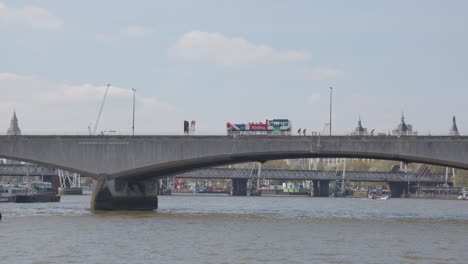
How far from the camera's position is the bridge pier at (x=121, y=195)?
4313 inches

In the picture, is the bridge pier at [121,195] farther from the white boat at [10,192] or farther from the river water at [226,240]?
the white boat at [10,192]

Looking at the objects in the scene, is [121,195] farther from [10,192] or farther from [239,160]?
[10,192]

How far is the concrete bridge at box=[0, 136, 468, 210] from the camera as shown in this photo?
100500 millimetres

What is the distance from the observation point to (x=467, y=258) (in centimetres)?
5650

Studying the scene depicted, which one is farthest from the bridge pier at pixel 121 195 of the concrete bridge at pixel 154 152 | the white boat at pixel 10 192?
the white boat at pixel 10 192

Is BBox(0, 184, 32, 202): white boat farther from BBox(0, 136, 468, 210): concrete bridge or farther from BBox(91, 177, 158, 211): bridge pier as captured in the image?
BBox(0, 136, 468, 210): concrete bridge

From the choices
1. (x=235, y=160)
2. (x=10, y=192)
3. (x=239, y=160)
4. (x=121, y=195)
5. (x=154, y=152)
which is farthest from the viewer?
(x=10, y=192)

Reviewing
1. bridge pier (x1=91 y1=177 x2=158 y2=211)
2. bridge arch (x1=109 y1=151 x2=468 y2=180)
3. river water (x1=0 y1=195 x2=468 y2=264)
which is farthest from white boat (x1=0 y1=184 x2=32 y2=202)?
river water (x1=0 y1=195 x2=468 y2=264)

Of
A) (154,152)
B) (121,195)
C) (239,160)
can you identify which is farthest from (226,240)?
(121,195)

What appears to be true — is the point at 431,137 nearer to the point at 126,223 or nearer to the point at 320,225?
the point at 320,225

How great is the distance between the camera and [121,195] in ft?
368

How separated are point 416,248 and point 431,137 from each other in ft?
123

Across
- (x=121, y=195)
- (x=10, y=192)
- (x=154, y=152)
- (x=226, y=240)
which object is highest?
(x=154, y=152)

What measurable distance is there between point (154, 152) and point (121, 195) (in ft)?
25.8
